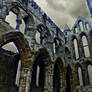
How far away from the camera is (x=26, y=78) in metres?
7.27

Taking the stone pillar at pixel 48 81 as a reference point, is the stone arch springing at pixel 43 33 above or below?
above

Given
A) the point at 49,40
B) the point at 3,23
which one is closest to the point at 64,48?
the point at 49,40

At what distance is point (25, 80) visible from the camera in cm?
721

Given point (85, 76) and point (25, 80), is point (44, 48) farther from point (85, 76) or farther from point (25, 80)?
point (85, 76)

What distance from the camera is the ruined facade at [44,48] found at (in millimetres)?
7398

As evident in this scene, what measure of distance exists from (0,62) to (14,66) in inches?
62.9

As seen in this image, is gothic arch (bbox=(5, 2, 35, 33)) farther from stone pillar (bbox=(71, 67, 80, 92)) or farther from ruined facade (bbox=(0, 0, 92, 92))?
stone pillar (bbox=(71, 67, 80, 92))

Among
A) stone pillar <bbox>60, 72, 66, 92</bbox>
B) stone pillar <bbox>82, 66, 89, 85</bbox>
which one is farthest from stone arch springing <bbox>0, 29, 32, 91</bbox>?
stone pillar <bbox>82, 66, 89, 85</bbox>

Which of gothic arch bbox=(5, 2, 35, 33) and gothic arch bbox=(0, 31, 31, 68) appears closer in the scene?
gothic arch bbox=(0, 31, 31, 68)

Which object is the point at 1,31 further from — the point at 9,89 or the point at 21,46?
the point at 9,89

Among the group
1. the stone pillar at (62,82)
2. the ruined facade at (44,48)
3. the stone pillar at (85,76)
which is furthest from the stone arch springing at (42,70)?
the stone pillar at (85,76)

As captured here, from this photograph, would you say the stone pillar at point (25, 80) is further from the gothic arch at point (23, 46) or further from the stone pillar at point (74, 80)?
the stone pillar at point (74, 80)

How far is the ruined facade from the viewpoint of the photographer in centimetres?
740

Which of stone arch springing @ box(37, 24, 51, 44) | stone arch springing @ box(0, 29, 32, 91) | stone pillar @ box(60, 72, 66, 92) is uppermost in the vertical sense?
stone arch springing @ box(37, 24, 51, 44)
